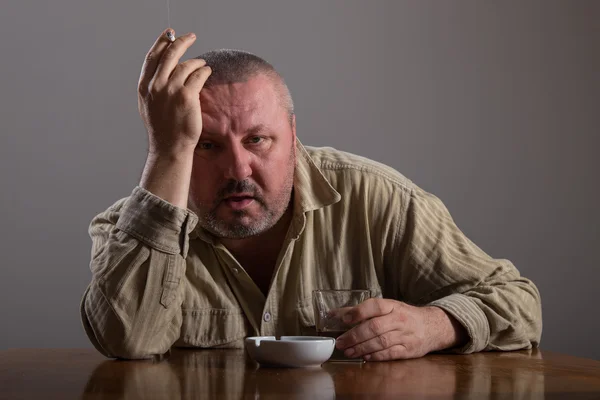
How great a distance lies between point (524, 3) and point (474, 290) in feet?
5.56

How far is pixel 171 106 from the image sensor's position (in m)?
1.61

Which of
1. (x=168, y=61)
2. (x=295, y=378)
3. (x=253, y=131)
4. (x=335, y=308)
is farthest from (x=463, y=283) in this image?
(x=168, y=61)

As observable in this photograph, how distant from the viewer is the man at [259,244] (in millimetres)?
1518

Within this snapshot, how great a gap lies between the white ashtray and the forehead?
605 millimetres

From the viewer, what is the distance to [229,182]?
5.56 ft

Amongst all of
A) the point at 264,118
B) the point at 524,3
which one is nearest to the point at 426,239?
the point at 264,118

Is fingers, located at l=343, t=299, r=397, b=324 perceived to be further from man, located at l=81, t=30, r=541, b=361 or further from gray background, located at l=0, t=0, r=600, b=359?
gray background, located at l=0, t=0, r=600, b=359

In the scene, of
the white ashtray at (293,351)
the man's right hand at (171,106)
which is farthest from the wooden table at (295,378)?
the man's right hand at (171,106)

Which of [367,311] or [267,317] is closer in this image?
[367,311]

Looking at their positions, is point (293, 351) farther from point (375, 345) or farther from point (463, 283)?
point (463, 283)

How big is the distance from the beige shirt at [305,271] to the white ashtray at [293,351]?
33 cm

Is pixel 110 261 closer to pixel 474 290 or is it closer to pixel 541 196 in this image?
pixel 474 290

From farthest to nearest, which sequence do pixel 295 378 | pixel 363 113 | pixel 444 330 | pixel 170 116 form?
pixel 363 113 < pixel 170 116 < pixel 444 330 < pixel 295 378

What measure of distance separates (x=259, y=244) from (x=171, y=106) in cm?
43
